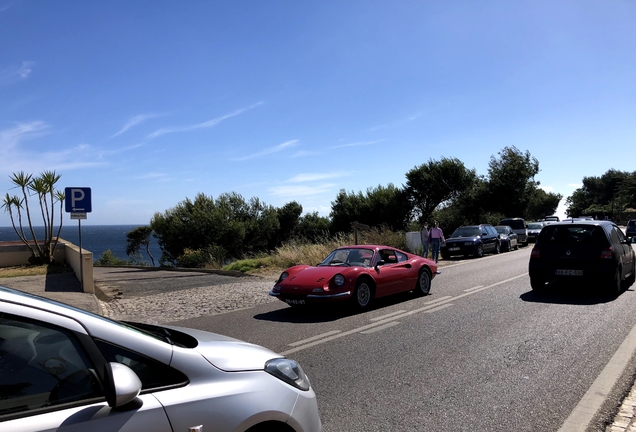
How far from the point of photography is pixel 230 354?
2.82 metres

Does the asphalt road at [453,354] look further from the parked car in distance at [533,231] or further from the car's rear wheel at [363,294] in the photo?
the parked car in distance at [533,231]

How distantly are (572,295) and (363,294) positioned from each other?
492 centimetres

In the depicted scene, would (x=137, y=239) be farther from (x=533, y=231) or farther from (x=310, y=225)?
(x=533, y=231)

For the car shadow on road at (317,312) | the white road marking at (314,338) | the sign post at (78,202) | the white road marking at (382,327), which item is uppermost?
the sign post at (78,202)

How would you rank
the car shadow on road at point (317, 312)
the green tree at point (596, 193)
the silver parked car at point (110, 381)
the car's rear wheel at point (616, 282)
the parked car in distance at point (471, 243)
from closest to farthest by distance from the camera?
the silver parked car at point (110, 381)
the car shadow on road at point (317, 312)
the car's rear wheel at point (616, 282)
the parked car in distance at point (471, 243)
the green tree at point (596, 193)

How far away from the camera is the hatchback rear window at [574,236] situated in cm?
1120

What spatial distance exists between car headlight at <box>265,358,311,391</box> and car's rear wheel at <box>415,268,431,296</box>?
8.90m

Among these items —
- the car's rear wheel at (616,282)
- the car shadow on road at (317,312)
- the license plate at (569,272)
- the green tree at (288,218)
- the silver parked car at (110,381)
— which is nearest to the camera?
the silver parked car at (110,381)

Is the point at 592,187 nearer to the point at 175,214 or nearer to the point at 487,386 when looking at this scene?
the point at 175,214

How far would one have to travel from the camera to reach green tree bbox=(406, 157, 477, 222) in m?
40.6

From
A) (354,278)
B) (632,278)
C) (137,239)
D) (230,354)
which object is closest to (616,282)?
(632,278)

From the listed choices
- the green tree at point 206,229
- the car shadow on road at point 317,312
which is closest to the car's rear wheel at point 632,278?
the car shadow on road at point 317,312

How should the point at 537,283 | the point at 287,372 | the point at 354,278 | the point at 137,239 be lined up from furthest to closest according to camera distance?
the point at 137,239, the point at 537,283, the point at 354,278, the point at 287,372

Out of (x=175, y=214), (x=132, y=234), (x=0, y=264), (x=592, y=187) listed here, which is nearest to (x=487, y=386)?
(x=0, y=264)
